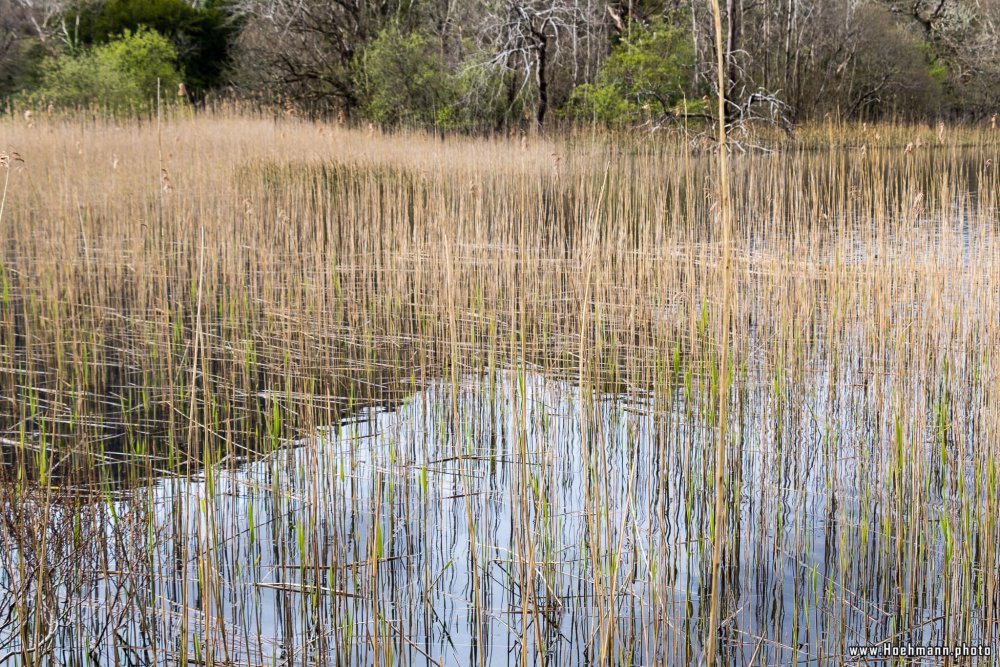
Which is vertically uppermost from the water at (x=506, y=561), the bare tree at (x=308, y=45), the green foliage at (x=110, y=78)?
the bare tree at (x=308, y=45)

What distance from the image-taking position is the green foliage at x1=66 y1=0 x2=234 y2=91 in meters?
17.2

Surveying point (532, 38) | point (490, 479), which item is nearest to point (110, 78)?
point (532, 38)

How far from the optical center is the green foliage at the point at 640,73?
12970mm

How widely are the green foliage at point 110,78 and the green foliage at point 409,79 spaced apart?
10.5 ft

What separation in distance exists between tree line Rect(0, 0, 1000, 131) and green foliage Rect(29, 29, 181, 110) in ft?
0.11

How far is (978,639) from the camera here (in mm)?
1771

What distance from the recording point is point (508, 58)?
536 inches

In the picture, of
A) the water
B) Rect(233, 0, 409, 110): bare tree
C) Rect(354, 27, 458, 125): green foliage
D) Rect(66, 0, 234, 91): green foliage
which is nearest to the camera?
the water

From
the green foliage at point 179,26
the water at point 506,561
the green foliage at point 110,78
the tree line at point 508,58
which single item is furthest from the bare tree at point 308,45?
the water at point 506,561

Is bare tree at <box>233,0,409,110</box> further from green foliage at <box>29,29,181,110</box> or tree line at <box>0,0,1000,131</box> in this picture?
green foliage at <box>29,29,181,110</box>

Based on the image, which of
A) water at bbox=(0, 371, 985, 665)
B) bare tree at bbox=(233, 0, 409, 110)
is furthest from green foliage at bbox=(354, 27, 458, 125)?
water at bbox=(0, 371, 985, 665)

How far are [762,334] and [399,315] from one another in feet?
5.22

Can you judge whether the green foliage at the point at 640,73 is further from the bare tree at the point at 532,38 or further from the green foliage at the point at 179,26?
the green foliage at the point at 179,26

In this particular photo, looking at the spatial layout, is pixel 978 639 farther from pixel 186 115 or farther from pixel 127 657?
pixel 186 115
